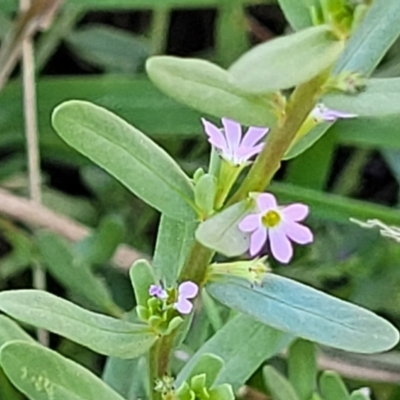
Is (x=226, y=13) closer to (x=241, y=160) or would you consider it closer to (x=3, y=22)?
(x=3, y=22)

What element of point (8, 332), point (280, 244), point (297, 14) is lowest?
point (8, 332)

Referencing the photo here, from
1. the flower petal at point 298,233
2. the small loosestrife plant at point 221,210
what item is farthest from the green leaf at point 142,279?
the flower petal at point 298,233

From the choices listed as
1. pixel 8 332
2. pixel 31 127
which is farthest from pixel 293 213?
pixel 31 127

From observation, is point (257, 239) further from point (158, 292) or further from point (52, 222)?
point (52, 222)

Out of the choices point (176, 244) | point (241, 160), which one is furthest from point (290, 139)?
point (176, 244)

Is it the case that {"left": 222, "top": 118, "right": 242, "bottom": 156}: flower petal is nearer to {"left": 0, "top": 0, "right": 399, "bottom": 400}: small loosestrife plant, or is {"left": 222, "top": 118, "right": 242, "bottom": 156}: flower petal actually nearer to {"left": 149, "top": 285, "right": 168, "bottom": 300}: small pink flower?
{"left": 0, "top": 0, "right": 399, "bottom": 400}: small loosestrife plant
